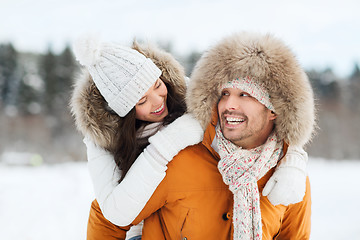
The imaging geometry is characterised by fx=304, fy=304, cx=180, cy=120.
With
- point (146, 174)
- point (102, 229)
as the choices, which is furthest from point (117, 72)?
point (102, 229)

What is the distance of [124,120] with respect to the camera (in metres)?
2.21

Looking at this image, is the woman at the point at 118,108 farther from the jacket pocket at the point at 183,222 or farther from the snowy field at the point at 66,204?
the snowy field at the point at 66,204

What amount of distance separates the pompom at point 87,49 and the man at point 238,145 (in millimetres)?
733

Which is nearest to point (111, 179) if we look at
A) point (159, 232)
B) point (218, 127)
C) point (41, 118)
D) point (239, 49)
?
point (159, 232)

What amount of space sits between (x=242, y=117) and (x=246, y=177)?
13.9 inches

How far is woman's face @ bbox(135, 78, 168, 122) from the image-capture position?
217 centimetres

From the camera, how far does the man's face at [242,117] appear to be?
179cm

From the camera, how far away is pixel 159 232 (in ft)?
6.27

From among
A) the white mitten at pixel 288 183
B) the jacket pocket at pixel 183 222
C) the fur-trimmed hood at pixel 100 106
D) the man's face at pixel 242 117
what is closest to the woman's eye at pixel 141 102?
the fur-trimmed hood at pixel 100 106

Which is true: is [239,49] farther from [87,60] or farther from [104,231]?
[104,231]

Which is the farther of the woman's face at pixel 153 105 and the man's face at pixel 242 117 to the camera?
the woman's face at pixel 153 105

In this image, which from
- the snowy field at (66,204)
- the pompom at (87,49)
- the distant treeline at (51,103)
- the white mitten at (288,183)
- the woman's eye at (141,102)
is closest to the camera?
the white mitten at (288,183)

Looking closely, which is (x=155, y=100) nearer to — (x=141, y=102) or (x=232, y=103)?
(x=141, y=102)

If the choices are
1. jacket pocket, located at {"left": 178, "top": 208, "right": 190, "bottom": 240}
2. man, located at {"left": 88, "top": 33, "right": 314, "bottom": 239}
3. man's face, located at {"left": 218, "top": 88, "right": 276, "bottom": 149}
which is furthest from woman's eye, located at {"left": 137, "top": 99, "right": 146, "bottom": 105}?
jacket pocket, located at {"left": 178, "top": 208, "right": 190, "bottom": 240}
